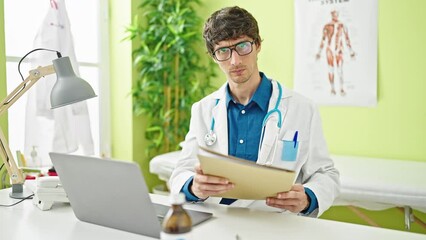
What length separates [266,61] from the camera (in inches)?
128

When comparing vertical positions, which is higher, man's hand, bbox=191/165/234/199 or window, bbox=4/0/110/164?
window, bbox=4/0/110/164

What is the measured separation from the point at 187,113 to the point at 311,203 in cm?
203

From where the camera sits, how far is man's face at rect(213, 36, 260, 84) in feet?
5.50

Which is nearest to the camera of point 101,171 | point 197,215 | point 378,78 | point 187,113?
point 101,171

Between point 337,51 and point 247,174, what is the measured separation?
193cm

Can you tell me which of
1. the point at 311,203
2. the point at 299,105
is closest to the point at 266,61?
the point at 299,105

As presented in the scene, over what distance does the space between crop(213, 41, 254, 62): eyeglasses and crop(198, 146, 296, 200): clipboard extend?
54 cm

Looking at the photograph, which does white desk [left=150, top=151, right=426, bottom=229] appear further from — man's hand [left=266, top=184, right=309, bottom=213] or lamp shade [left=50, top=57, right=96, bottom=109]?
lamp shade [left=50, top=57, right=96, bottom=109]

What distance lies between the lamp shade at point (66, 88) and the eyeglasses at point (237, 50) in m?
0.50

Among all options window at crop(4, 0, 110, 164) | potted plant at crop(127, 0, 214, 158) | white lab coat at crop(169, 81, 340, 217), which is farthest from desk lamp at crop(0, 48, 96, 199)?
potted plant at crop(127, 0, 214, 158)

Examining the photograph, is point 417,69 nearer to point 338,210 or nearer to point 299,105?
point 338,210

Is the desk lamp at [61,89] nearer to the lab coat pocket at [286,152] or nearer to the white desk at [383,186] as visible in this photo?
the lab coat pocket at [286,152]

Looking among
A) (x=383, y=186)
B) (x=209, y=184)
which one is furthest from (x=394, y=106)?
(x=209, y=184)

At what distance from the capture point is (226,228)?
52.6 inches
